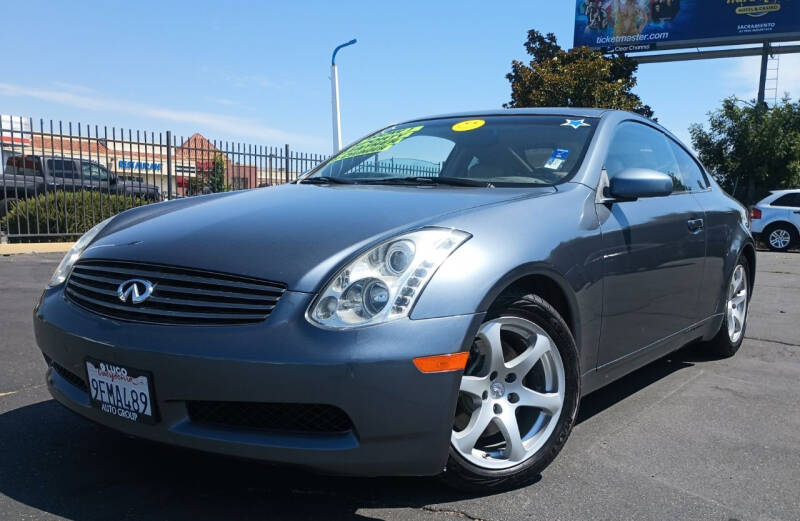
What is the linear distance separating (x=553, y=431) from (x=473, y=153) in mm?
1497

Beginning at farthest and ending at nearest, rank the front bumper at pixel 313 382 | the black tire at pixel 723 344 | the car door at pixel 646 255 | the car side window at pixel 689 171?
the black tire at pixel 723 344 → the car side window at pixel 689 171 → the car door at pixel 646 255 → the front bumper at pixel 313 382

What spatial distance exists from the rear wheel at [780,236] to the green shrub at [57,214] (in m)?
14.4

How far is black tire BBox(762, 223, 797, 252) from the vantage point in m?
16.4

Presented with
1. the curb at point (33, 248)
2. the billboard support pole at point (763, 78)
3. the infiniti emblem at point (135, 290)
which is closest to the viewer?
the infiniti emblem at point (135, 290)

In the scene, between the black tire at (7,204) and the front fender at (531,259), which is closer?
the front fender at (531,259)

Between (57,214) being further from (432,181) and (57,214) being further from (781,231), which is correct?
(781,231)

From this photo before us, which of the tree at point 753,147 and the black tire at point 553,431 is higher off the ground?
the tree at point 753,147

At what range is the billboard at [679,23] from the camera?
2534cm

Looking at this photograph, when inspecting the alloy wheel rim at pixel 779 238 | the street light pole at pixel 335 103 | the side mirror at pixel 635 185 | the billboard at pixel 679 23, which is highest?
the billboard at pixel 679 23

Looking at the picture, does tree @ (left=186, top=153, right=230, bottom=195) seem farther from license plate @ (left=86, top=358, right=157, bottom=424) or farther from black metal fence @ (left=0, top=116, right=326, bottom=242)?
license plate @ (left=86, top=358, right=157, bottom=424)

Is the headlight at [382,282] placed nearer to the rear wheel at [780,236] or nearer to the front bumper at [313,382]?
→ the front bumper at [313,382]

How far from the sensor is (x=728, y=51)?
2727cm

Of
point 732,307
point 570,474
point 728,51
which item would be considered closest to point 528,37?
point 728,51

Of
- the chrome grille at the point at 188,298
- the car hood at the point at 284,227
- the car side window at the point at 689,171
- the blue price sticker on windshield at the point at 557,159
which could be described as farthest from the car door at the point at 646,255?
the chrome grille at the point at 188,298
